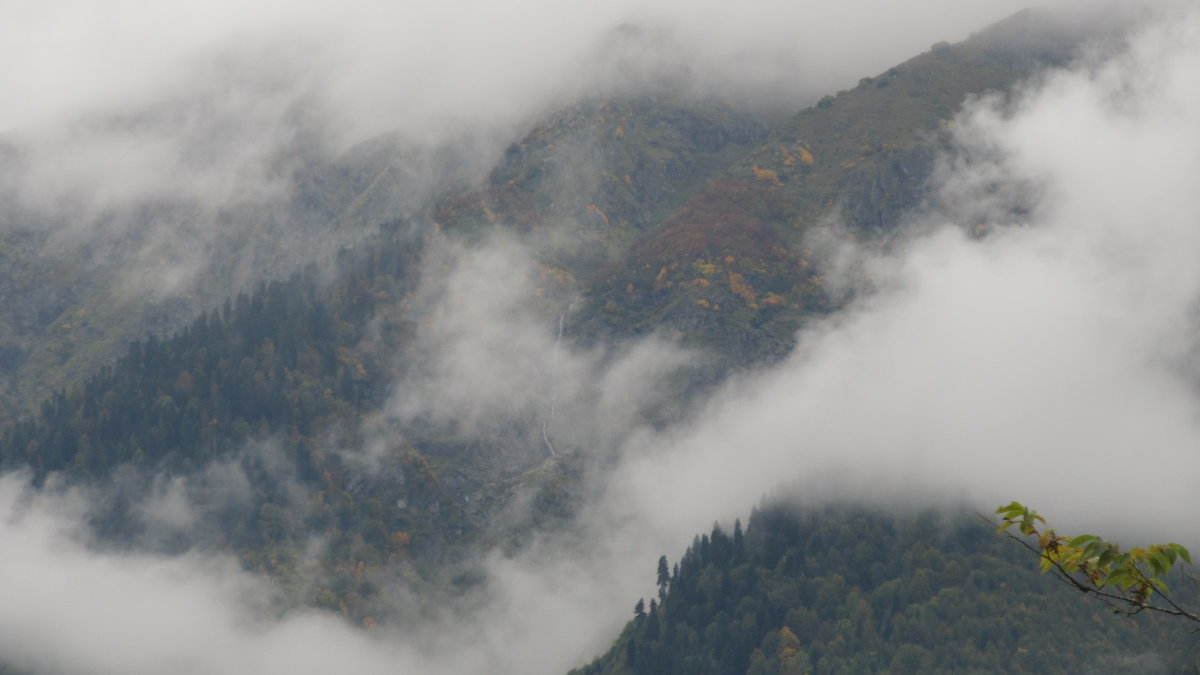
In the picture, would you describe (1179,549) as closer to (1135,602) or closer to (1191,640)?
(1135,602)

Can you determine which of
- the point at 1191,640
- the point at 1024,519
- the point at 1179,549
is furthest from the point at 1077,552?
the point at 1191,640

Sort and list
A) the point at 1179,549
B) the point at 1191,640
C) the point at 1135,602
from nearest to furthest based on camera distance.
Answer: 1. the point at 1179,549
2. the point at 1135,602
3. the point at 1191,640

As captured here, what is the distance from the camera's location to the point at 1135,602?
2912 cm

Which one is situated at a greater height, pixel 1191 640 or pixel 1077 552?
pixel 1191 640

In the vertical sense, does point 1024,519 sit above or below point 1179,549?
above

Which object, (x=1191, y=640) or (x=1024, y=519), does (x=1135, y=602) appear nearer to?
(x=1024, y=519)

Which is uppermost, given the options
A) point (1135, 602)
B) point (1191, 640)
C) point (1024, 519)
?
point (1191, 640)

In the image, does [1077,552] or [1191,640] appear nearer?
[1077,552]

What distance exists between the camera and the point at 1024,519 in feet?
99.5

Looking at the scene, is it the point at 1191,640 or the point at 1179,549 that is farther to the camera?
the point at 1191,640

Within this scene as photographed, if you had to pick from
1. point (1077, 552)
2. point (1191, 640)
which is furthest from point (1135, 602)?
point (1191, 640)

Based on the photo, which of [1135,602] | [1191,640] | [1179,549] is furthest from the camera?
[1191,640]

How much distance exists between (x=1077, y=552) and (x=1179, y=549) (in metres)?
3.45

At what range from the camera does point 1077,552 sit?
98.9 feet
